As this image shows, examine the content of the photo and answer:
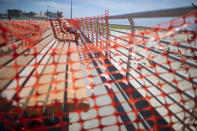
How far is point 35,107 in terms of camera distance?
105 centimetres

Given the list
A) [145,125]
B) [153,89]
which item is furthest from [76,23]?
[145,125]

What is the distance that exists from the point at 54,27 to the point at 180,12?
12.7ft

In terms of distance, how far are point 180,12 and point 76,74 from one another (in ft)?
4.75

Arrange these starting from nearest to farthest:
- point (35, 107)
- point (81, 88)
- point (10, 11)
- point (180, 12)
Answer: point (35, 107), point (180, 12), point (81, 88), point (10, 11)

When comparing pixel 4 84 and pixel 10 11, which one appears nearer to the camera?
pixel 4 84

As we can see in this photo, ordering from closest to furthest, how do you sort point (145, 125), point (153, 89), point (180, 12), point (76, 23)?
point (180, 12)
point (145, 125)
point (153, 89)
point (76, 23)

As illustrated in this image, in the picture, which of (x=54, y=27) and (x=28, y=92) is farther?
(x=54, y=27)

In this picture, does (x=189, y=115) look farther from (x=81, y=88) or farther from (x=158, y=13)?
(x=81, y=88)

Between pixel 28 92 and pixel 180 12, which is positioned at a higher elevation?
pixel 180 12

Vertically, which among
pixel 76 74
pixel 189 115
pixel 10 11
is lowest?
pixel 189 115

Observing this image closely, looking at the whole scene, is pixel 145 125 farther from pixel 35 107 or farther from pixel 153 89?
pixel 35 107

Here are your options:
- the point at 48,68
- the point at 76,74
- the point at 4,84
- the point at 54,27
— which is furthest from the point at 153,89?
the point at 54,27

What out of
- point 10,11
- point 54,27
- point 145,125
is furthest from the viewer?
point 10,11

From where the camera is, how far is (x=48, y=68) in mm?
1576
